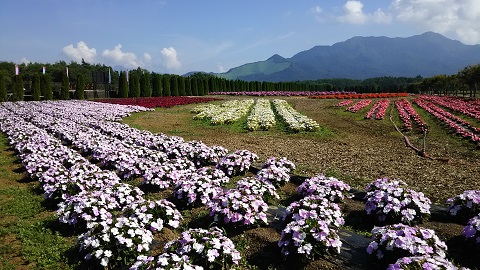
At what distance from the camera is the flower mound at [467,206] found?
566 cm

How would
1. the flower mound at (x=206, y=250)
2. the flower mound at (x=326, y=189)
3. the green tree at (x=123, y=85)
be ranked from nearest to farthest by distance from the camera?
1. the flower mound at (x=206, y=250)
2. the flower mound at (x=326, y=189)
3. the green tree at (x=123, y=85)

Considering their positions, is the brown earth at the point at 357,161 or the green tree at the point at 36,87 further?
the green tree at the point at 36,87

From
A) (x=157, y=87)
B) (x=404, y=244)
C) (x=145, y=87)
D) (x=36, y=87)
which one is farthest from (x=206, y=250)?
(x=157, y=87)

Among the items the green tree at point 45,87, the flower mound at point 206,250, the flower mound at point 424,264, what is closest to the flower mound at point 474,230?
the flower mound at point 424,264

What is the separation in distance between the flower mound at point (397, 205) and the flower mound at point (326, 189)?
880mm

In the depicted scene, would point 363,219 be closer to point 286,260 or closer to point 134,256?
point 286,260

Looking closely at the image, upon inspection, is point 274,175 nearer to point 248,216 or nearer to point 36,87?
point 248,216

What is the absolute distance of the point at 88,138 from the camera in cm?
1361

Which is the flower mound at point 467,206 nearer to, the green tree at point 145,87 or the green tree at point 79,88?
the green tree at point 79,88

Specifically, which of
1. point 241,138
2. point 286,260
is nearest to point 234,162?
point 286,260

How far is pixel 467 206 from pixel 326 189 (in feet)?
7.96

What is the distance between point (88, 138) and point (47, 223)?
7636mm

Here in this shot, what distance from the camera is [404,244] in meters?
4.17

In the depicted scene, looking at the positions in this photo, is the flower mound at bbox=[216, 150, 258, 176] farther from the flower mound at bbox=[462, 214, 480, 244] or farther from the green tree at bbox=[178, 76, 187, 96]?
the green tree at bbox=[178, 76, 187, 96]
